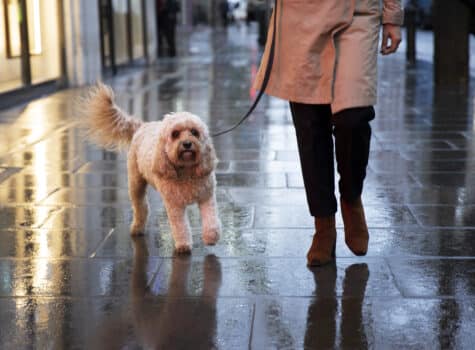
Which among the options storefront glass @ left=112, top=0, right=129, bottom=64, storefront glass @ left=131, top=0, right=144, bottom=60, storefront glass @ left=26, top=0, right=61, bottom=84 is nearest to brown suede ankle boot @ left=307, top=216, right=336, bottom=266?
storefront glass @ left=26, top=0, right=61, bottom=84

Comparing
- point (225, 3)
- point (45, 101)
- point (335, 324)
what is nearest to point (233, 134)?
point (45, 101)

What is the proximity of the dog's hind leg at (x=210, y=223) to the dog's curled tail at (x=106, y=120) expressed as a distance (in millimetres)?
772

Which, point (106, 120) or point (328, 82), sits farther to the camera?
point (106, 120)

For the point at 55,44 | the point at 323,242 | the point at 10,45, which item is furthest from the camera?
the point at 55,44

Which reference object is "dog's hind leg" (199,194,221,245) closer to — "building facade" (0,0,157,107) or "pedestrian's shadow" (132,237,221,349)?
"pedestrian's shadow" (132,237,221,349)

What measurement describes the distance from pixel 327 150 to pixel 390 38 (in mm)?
629

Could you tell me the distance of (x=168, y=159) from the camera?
169 inches

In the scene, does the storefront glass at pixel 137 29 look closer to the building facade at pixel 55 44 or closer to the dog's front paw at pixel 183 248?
the building facade at pixel 55 44

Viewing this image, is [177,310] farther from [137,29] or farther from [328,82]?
[137,29]

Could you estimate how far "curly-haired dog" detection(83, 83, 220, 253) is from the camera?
13.8 ft

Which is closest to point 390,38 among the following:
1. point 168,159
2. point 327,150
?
point 327,150

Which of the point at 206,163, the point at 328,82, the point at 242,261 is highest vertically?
the point at 328,82

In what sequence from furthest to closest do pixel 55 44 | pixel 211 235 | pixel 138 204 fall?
1. pixel 55 44
2. pixel 138 204
3. pixel 211 235

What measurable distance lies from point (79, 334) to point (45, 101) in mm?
9652
